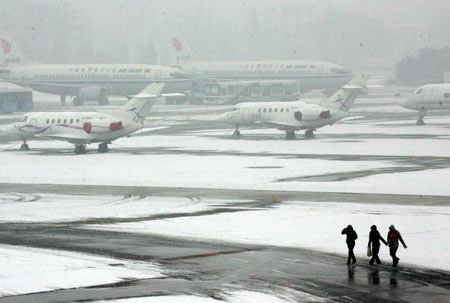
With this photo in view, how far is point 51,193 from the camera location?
139ft

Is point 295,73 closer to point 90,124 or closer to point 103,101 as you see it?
point 103,101

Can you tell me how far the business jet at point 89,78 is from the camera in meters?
133

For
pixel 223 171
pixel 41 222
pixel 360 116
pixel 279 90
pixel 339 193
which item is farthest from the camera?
pixel 279 90

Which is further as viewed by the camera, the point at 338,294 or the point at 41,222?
the point at 41,222

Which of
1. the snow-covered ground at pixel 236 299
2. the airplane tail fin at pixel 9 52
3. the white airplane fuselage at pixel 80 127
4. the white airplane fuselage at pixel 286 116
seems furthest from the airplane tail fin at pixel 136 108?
the airplane tail fin at pixel 9 52

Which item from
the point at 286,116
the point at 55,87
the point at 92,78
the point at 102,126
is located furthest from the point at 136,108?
the point at 55,87

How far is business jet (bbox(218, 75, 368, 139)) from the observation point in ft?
236

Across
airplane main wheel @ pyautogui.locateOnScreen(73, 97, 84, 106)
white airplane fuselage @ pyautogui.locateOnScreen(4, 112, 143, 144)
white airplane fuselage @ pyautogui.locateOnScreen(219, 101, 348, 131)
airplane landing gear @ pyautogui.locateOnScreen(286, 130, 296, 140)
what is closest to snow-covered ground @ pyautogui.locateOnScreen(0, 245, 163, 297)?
white airplane fuselage @ pyautogui.locateOnScreen(4, 112, 143, 144)

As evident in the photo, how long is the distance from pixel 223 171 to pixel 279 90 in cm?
8248

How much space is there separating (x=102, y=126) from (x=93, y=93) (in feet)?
236

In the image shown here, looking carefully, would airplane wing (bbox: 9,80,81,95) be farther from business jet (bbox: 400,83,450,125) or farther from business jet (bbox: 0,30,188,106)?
business jet (bbox: 400,83,450,125)

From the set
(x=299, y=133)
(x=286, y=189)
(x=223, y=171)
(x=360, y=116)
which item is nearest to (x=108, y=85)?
(x=360, y=116)

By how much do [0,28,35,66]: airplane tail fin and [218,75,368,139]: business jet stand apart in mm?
76637

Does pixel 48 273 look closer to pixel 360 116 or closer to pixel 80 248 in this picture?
pixel 80 248
